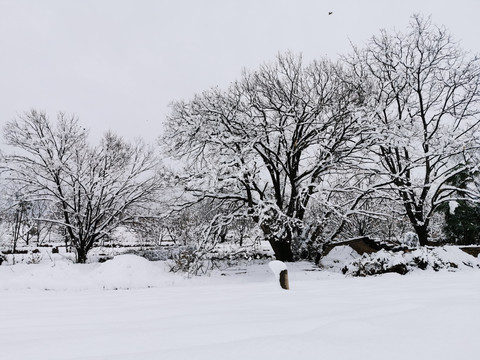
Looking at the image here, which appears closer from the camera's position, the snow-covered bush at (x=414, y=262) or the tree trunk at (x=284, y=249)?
the snow-covered bush at (x=414, y=262)

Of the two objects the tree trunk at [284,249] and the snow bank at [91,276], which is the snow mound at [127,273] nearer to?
the snow bank at [91,276]

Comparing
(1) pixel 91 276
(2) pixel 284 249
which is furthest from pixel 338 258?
(1) pixel 91 276

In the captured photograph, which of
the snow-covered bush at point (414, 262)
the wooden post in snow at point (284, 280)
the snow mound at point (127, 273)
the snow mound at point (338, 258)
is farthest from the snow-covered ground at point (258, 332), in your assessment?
the snow mound at point (338, 258)

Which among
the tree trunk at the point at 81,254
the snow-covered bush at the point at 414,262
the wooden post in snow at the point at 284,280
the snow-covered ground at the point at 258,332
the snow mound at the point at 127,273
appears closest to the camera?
the snow-covered ground at the point at 258,332

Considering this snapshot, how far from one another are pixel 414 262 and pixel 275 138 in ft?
23.6

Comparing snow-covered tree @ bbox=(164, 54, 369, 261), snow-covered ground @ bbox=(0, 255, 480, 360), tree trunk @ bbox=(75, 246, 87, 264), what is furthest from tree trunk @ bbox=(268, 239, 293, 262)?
snow-covered ground @ bbox=(0, 255, 480, 360)

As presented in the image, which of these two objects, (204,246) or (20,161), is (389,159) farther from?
(20,161)

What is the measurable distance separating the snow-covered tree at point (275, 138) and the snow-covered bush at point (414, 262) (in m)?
3.32

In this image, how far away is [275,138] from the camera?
13766 mm

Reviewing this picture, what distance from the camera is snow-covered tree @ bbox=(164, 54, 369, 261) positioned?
12.5 metres

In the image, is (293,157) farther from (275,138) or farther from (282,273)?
(282,273)

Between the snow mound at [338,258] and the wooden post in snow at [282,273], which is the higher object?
the wooden post in snow at [282,273]

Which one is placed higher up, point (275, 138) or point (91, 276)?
point (275, 138)

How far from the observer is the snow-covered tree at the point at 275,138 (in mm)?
12539
